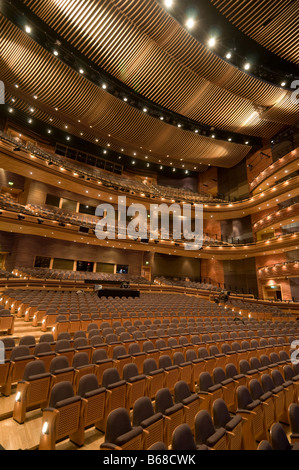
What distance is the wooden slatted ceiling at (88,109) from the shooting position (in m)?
9.90

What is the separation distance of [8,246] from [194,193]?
13329 mm

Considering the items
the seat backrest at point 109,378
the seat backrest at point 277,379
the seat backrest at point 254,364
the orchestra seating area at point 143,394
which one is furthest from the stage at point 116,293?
the seat backrest at point 277,379

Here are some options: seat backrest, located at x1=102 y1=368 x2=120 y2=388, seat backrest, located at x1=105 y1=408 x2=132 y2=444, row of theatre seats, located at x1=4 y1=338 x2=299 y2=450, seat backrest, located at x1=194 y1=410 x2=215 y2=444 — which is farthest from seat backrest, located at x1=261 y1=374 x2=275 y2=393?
seat backrest, located at x1=105 y1=408 x2=132 y2=444

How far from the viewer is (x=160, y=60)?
430 inches

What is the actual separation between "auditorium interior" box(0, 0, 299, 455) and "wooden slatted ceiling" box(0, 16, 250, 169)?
3.3 inches

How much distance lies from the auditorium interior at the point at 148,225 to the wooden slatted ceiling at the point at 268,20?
53 millimetres

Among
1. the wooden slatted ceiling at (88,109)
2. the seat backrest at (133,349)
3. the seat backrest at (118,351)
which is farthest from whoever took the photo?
the wooden slatted ceiling at (88,109)

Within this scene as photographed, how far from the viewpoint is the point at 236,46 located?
1126 centimetres

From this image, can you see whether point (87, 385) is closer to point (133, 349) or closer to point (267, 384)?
point (133, 349)

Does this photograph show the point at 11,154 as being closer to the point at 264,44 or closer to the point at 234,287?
the point at 264,44

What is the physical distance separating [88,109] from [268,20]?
884cm

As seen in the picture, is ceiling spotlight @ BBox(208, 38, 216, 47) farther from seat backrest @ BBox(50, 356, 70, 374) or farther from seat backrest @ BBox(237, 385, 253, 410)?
seat backrest @ BBox(50, 356, 70, 374)

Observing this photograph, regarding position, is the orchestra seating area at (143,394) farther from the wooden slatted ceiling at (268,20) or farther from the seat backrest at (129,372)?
the wooden slatted ceiling at (268,20)

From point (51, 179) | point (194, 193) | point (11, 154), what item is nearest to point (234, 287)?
point (194, 193)
